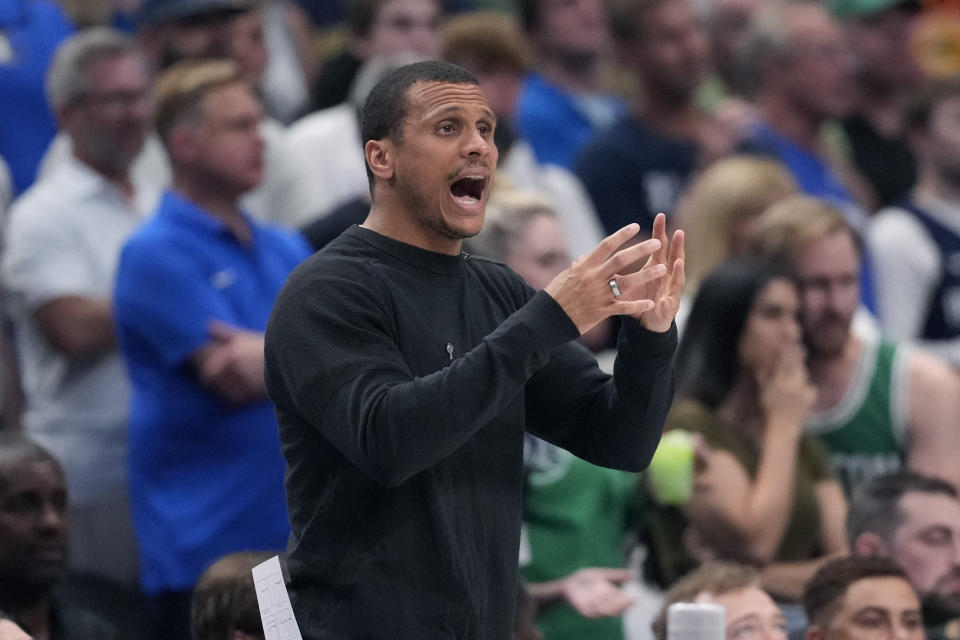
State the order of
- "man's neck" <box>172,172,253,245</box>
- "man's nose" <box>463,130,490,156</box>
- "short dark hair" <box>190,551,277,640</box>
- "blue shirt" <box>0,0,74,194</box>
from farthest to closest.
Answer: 1. "blue shirt" <box>0,0,74,194</box>
2. "man's neck" <box>172,172,253,245</box>
3. "short dark hair" <box>190,551,277,640</box>
4. "man's nose" <box>463,130,490,156</box>

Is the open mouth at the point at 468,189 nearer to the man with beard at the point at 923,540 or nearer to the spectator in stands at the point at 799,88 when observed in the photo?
the man with beard at the point at 923,540

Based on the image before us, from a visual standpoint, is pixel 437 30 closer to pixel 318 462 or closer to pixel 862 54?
pixel 862 54

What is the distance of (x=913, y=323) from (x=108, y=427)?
121 inches

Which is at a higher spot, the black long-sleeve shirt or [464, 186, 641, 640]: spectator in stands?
the black long-sleeve shirt

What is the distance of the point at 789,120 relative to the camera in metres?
7.29

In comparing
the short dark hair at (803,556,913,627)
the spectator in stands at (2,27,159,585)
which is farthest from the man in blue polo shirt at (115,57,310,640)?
the short dark hair at (803,556,913,627)

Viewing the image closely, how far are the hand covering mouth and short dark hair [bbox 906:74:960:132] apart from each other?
4593 millimetres

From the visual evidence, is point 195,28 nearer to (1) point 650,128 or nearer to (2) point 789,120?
(1) point 650,128

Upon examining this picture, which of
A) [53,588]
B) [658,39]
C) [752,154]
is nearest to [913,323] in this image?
[752,154]

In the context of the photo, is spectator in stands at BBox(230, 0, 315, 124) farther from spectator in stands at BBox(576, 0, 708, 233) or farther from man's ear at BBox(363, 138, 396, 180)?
man's ear at BBox(363, 138, 396, 180)

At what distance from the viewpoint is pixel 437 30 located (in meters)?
7.28

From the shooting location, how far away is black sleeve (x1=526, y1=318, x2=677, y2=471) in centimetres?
288

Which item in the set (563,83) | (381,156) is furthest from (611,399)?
(563,83)

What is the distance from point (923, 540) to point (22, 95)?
3.46 meters
